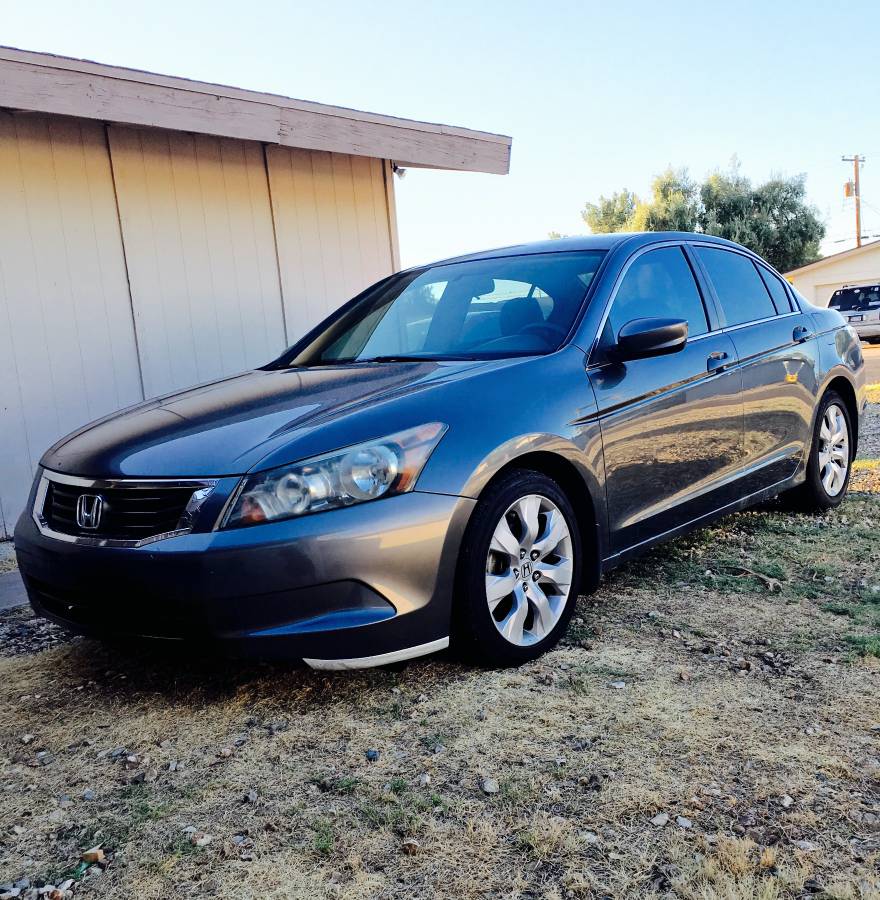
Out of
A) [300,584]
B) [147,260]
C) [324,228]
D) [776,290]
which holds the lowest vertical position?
[300,584]

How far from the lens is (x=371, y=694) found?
3.05m

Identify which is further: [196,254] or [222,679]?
[196,254]

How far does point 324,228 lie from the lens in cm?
773

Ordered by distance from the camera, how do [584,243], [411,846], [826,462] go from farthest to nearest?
[826,462]
[584,243]
[411,846]

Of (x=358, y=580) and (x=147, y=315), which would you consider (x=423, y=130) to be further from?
(x=358, y=580)

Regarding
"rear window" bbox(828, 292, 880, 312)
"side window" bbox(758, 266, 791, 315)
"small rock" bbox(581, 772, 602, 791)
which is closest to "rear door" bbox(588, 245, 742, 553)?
"side window" bbox(758, 266, 791, 315)

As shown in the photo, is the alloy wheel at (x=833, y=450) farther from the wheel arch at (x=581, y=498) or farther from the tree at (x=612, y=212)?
the tree at (x=612, y=212)

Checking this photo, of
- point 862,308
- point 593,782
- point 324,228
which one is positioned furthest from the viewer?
point 862,308

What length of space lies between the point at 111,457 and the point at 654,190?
4019 centimetres

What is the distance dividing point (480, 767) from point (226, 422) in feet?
4.69

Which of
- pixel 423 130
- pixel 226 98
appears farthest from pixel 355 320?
pixel 423 130

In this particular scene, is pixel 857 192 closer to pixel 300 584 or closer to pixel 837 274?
pixel 837 274

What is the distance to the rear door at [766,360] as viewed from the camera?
440 centimetres

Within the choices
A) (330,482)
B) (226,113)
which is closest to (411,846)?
(330,482)
